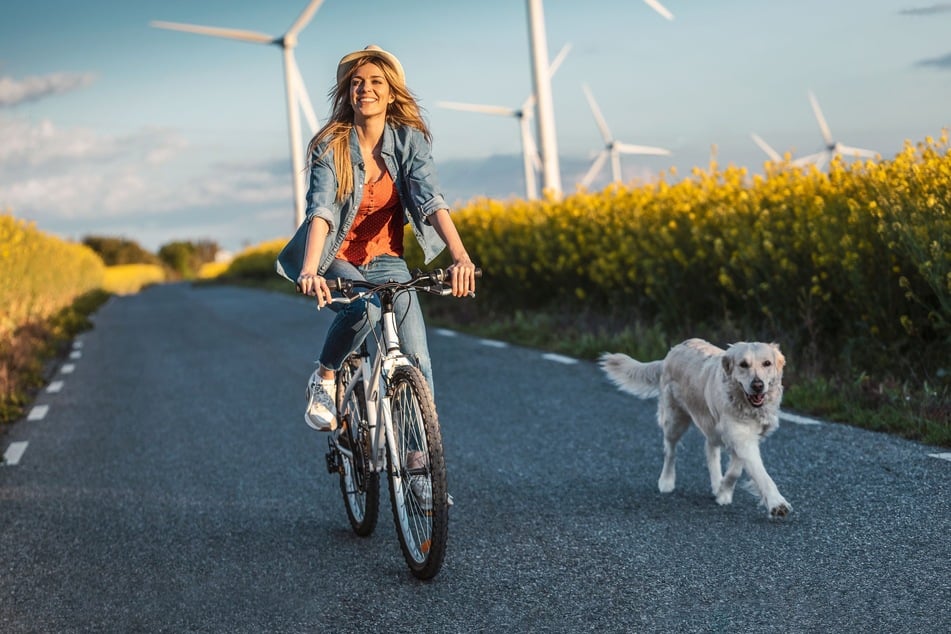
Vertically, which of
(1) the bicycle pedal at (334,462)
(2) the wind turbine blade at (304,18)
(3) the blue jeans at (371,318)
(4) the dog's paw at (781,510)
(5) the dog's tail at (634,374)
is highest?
(2) the wind turbine blade at (304,18)

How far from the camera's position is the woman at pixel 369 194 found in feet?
15.1

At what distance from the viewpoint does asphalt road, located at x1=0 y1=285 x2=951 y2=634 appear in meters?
4.03

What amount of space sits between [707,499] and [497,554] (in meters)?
1.31

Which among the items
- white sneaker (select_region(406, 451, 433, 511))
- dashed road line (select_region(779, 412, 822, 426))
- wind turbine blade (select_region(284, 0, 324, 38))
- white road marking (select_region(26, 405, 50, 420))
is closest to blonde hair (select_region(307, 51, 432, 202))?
white sneaker (select_region(406, 451, 433, 511))

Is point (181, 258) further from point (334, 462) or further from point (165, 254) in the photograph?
point (334, 462)

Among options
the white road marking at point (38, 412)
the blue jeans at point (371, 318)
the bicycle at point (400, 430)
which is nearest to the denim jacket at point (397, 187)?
the blue jeans at point (371, 318)

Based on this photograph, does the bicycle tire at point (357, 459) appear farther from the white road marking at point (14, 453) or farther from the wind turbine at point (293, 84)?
the wind turbine at point (293, 84)

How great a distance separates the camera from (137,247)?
125 m

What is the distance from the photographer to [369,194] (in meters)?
4.76

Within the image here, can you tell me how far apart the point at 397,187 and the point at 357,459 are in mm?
1289

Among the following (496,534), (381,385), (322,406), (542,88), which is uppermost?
(542,88)

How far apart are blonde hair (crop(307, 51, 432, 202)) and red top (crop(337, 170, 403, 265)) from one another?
0.17m

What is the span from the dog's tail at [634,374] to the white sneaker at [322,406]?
1.75m

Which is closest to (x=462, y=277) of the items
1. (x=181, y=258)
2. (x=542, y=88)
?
(x=542, y=88)
